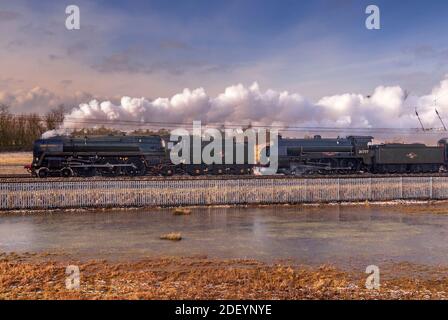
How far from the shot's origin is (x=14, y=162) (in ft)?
175

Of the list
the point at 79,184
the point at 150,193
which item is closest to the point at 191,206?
the point at 150,193

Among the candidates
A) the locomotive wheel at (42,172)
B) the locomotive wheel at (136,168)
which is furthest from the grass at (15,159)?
the locomotive wheel at (136,168)

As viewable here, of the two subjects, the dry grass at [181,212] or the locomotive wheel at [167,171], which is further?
the locomotive wheel at [167,171]

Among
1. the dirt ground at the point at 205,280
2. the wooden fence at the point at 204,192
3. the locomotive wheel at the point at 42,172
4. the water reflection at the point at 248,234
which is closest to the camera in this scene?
the dirt ground at the point at 205,280

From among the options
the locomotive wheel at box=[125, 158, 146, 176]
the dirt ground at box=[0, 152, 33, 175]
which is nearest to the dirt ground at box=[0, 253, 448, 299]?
the locomotive wheel at box=[125, 158, 146, 176]

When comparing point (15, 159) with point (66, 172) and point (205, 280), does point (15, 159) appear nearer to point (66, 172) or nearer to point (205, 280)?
point (66, 172)

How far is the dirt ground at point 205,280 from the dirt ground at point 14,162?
3722 centimetres

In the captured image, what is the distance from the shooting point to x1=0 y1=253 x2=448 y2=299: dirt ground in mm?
9203

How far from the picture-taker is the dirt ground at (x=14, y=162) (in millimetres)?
45938

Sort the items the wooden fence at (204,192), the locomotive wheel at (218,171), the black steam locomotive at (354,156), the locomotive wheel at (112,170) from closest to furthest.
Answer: the wooden fence at (204,192) → the locomotive wheel at (112,170) → the locomotive wheel at (218,171) → the black steam locomotive at (354,156)

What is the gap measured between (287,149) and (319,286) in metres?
27.4

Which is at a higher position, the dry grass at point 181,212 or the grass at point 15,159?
the grass at point 15,159

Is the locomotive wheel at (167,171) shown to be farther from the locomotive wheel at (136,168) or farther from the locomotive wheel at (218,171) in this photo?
the locomotive wheel at (218,171)
